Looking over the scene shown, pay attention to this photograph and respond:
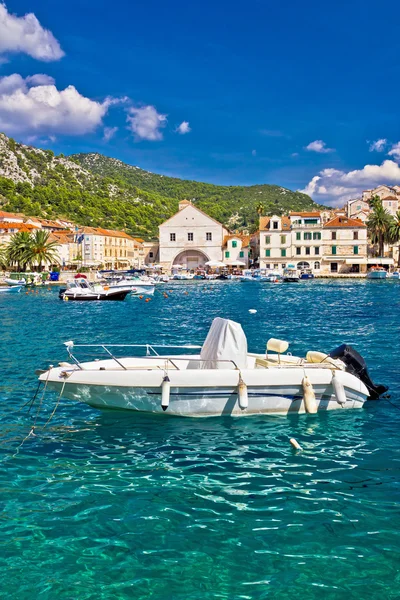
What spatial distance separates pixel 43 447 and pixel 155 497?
3.26 metres

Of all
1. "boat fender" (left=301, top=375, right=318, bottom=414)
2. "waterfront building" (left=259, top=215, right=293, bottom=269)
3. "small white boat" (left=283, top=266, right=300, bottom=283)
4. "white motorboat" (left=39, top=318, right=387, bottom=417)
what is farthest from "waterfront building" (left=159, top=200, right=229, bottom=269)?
"boat fender" (left=301, top=375, right=318, bottom=414)

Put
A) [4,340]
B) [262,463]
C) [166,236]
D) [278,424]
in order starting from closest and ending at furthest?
[262,463] < [278,424] < [4,340] < [166,236]

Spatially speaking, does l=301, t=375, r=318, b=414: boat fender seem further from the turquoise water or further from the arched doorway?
the arched doorway

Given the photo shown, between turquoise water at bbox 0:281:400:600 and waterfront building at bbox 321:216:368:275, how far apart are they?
86987mm

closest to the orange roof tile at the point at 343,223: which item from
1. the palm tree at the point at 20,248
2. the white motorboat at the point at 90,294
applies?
the white motorboat at the point at 90,294

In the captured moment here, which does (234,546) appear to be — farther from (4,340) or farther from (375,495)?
(4,340)

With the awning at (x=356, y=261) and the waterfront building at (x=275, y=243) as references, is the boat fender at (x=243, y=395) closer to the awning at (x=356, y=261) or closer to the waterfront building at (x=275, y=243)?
the waterfront building at (x=275, y=243)

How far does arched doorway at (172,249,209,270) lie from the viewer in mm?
106938

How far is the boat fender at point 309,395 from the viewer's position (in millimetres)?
11625

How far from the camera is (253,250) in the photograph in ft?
374

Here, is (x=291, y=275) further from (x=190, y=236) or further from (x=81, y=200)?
(x=81, y=200)

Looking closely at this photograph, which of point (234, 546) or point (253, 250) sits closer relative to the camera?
point (234, 546)

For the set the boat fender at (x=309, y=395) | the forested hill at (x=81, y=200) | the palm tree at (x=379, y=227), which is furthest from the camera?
the forested hill at (x=81, y=200)

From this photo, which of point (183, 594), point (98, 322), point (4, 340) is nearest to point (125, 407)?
point (183, 594)
